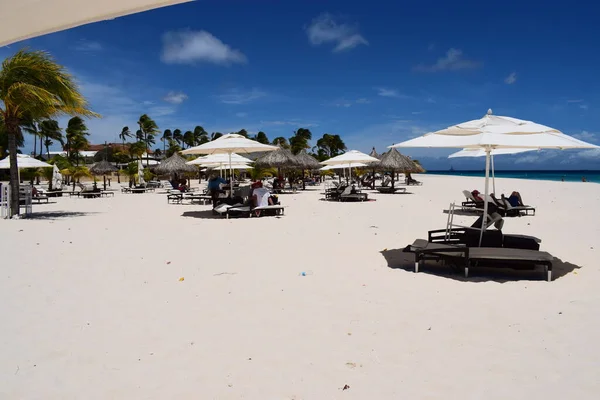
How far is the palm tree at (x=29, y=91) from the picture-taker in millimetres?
12617

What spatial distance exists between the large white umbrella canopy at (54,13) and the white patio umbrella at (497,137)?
16.7 feet

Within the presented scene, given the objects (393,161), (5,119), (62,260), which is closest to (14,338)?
(62,260)

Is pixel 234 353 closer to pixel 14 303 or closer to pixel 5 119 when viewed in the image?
pixel 14 303

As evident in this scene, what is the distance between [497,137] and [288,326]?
378 cm

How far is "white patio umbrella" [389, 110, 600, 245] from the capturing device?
5.50 m

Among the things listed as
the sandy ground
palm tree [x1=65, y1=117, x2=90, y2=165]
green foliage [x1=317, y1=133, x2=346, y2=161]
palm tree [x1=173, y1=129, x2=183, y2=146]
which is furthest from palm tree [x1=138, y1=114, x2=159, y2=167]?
the sandy ground

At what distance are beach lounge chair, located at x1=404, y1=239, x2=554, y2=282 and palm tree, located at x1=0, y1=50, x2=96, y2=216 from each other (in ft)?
39.3

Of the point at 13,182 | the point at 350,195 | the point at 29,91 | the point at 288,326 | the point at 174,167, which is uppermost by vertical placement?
the point at 29,91

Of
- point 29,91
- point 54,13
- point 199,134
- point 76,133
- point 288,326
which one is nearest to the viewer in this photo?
point 54,13

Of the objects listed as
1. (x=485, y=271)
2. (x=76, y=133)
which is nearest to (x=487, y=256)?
(x=485, y=271)

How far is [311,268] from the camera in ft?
19.9

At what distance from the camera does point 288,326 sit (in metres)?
3.88

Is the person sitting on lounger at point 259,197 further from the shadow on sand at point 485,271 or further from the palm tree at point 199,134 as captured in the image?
the palm tree at point 199,134

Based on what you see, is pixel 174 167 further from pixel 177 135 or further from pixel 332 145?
pixel 177 135
